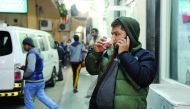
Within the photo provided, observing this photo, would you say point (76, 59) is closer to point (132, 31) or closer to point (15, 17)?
point (15, 17)

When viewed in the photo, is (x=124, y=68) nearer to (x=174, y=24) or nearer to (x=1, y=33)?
(x=174, y=24)

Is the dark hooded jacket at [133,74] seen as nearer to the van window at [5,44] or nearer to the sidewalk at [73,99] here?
the sidewalk at [73,99]

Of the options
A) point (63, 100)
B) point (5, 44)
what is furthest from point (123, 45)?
point (63, 100)

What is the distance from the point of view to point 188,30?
15.2 feet

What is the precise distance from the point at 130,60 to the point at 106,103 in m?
0.40

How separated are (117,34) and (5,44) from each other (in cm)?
690

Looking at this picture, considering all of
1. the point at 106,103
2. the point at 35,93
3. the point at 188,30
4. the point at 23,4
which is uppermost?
the point at 23,4

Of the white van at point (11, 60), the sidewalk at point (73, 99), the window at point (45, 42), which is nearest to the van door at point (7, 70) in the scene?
the white van at point (11, 60)

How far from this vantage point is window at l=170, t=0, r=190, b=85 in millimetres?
4660

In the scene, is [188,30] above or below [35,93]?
above

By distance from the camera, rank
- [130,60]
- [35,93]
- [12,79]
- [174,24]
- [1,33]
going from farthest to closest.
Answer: [1,33], [12,79], [35,93], [174,24], [130,60]

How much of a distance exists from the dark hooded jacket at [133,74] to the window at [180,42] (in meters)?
1.37

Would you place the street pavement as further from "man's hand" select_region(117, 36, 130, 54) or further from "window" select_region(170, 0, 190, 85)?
"man's hand" select_region(117, 36, 130, 54)

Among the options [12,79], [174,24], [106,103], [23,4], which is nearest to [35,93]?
[12,79]
